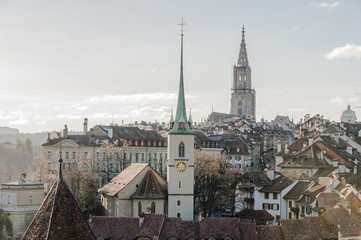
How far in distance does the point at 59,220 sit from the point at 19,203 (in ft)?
125

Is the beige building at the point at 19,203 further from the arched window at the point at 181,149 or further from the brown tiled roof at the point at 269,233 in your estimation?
the brown tiled roof at the point at 269,233

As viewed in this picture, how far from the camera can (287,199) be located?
222 feet

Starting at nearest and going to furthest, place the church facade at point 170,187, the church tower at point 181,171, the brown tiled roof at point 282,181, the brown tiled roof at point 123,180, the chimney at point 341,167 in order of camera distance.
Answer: the church facade at point 170,187
the church tower at point 181,171
the brown tiled roof at point 123,180
the brown tiled roof at point 282,181
the chimney at point 341,167

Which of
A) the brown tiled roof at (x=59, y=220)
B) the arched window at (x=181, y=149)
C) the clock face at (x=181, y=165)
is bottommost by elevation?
the brown tiled roof at (x=59, y=220)

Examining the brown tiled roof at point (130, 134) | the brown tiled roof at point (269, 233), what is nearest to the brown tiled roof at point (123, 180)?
the brown tiled roof at point (269, 233)

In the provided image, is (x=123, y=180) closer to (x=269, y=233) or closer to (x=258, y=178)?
(x=258, y=178)

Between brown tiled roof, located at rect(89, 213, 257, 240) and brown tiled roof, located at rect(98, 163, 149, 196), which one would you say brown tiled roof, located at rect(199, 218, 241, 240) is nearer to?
brown tiled roof, located at rect(89, 213, 257, 240)

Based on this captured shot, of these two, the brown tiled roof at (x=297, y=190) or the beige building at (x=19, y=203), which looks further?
the brown tiled roof at (x=297, y=190)

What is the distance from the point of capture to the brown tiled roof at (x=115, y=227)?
171ft

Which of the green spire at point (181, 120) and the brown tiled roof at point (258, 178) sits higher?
the green spire at point (181, 120)

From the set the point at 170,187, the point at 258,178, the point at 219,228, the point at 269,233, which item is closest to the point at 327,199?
the point at 269,233

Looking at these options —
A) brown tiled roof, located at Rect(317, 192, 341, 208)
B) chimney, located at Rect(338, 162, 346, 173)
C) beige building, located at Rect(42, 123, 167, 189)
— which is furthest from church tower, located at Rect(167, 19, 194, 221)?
beige building, located at Rect(42, 123, 167, 189)

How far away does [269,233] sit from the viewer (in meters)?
52.7

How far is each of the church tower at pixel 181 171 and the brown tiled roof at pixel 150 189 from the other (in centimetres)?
114
